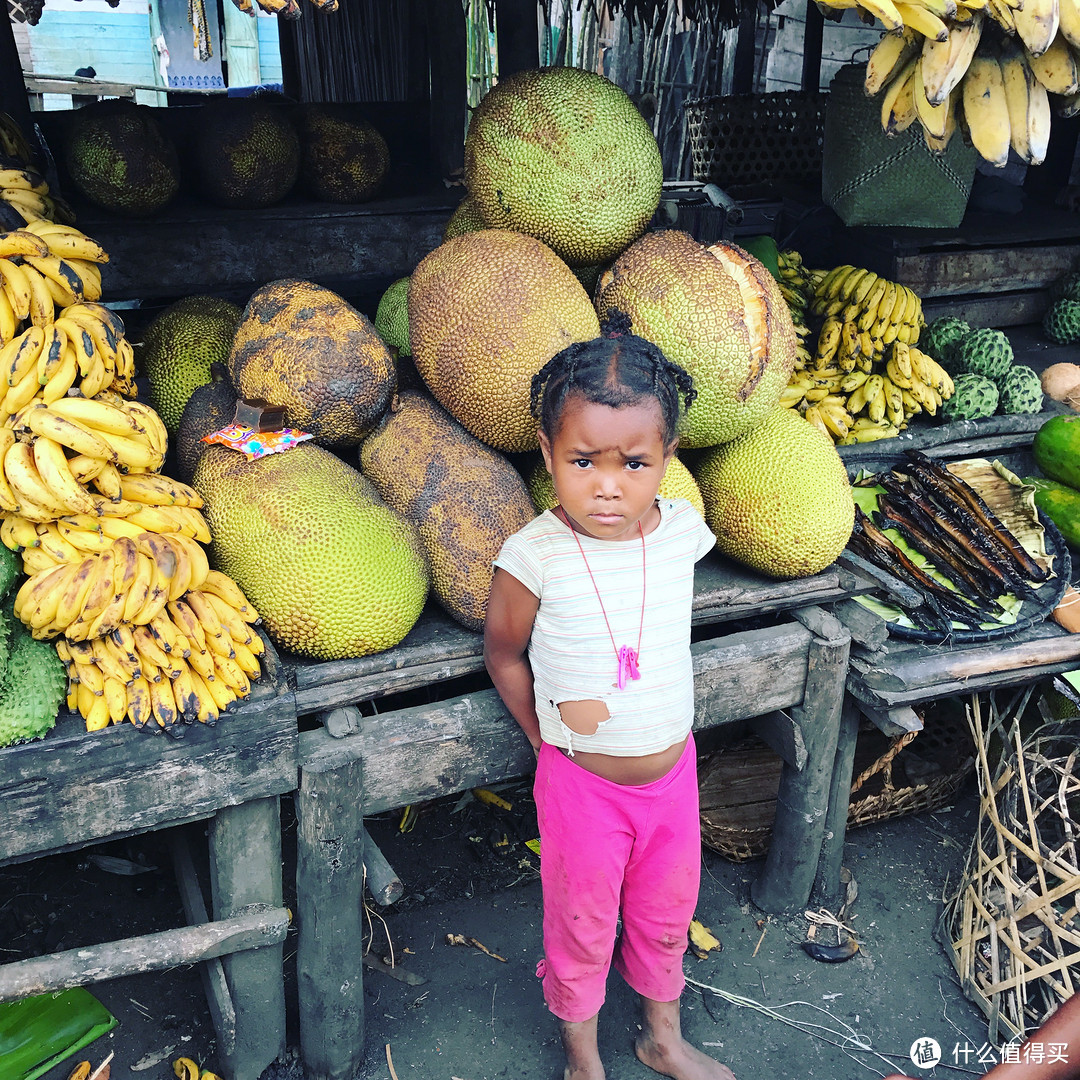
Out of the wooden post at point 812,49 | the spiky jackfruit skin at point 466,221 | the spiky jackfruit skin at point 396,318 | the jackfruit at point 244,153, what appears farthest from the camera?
the wooden post at point 812,49

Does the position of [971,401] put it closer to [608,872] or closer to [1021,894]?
[1021,894]

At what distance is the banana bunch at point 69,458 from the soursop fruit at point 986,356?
301cm

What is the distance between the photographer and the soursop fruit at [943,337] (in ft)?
12.0

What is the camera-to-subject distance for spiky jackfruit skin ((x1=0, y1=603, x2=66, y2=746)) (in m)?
1.61

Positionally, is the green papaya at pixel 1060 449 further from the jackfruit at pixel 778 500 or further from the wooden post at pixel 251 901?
the wooden post at pixel 251 901

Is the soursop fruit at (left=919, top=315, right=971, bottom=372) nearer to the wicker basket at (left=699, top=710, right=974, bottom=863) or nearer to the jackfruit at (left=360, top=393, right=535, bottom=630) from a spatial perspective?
the wicker basket at (left=699, top=710, right=974, bottom=863)

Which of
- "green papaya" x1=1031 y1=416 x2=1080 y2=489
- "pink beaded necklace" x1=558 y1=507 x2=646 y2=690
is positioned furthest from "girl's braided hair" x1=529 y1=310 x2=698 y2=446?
"green papaya" x1=1031 y1=416 x2=1080 y2=489

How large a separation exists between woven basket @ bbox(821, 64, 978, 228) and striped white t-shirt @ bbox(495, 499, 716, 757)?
8.79ft

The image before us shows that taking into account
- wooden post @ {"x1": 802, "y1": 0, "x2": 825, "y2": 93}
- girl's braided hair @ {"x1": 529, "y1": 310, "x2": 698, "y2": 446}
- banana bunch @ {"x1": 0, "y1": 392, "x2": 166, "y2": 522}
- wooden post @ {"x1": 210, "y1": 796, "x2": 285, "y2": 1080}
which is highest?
wooden post @ {"x1": 802, "y1": 0, "x2": 825, "y2": 93}

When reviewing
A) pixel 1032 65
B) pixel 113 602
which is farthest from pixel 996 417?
pixel 113 602

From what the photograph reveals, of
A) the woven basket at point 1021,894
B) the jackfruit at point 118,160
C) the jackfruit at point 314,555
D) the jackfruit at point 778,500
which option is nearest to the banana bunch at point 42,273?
the jackfruit at point 314,555

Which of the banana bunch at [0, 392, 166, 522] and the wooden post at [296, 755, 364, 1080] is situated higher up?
the banana bunch at [0, 392, 166, 522]

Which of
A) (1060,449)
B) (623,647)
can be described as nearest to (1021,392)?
(1060,449)

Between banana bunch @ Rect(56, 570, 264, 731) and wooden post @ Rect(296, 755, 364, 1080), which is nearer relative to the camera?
banana bunch @ Rect(56, 570, 264, 731)
